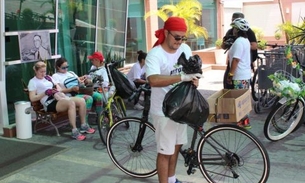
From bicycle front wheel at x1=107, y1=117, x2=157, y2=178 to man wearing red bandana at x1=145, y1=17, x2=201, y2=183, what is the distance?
502mm

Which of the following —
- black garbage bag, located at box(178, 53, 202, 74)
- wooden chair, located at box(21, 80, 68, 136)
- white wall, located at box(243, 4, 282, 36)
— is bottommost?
wooden chair, located at box(21, 80, 68, 136)

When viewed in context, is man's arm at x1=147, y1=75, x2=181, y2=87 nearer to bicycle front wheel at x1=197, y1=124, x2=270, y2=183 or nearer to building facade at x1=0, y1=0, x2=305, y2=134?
bicycle front wheel at x1=197, y1=124, x2=270, y2=183

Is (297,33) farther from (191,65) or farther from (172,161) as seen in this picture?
(191,65)

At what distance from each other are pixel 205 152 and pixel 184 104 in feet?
2.52

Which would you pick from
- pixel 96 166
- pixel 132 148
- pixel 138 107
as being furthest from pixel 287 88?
pixel 138 107

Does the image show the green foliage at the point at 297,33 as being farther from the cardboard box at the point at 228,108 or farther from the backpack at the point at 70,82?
the backpack at the point at 70,82

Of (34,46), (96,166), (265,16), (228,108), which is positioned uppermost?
(265,16)

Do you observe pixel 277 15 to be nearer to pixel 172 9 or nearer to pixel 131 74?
pixel 172 9

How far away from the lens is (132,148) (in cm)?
394

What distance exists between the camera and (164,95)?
3.29m

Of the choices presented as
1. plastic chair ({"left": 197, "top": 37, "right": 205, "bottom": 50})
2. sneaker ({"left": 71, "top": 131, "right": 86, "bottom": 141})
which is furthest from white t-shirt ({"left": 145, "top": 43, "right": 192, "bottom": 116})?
plastic chair ({"left": 197, "top": 37, "right": 205, "bottom": 50})

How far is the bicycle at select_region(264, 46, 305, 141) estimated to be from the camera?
494 centimetres

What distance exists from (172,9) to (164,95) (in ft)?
33.0

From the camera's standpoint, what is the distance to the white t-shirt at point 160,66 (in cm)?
312
